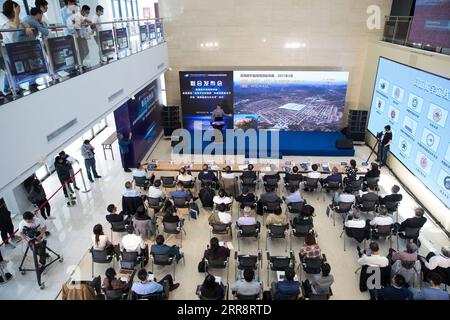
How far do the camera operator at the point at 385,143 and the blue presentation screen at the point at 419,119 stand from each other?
16 cm

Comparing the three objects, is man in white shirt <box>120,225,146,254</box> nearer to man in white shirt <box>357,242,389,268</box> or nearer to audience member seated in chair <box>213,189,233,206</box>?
audience member seated in chair <box>213,189,233,206</box>

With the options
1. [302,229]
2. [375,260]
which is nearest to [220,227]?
[302,229]

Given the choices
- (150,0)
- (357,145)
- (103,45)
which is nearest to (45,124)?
(103,45)

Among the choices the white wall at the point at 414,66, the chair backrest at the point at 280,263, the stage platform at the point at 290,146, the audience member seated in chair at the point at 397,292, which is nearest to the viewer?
the audience member seated in chair at the point at 397,292

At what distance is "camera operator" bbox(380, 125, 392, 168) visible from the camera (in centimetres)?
1027

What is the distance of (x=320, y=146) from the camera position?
12.2 m

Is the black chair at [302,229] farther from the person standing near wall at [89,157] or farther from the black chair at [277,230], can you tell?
the person standing near wall at [89,157]

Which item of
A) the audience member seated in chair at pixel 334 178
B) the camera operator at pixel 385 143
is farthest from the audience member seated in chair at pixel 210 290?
the camera operator at pixel 385 143

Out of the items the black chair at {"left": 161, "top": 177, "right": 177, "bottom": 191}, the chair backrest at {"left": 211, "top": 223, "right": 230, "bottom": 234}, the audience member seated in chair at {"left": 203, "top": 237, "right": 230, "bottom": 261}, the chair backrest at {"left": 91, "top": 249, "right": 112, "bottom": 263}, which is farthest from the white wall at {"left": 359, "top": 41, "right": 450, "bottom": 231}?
the chair backrest at {"left": 91, "top": 249, "right": 112, "bottom": 263}

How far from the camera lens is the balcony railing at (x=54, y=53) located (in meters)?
Answer: 4.51

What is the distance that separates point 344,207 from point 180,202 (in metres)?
4.00

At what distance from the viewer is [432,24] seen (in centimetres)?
827
